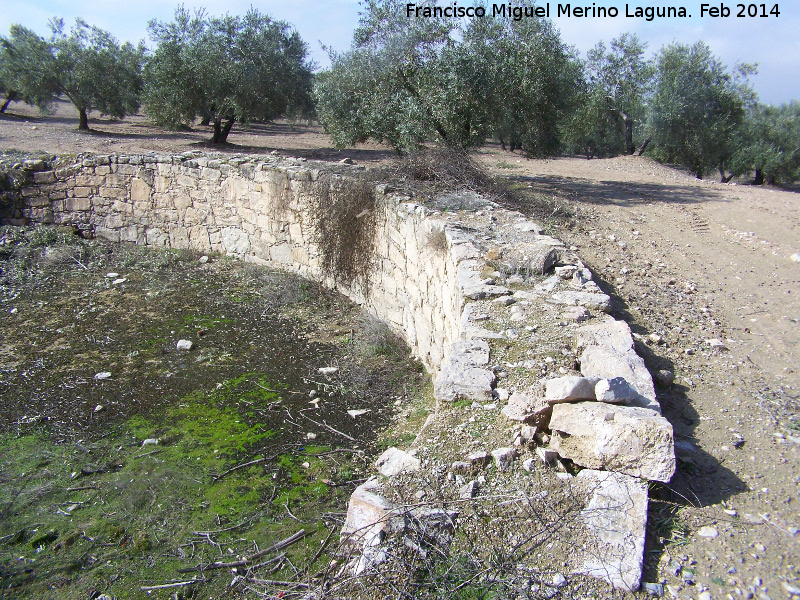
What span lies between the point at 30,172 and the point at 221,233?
3657 mm

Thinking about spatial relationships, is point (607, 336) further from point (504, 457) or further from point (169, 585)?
point (169, 585)

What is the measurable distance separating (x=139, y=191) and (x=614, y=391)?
8.88 metres

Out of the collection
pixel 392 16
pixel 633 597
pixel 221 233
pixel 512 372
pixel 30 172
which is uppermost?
pixel 392 16

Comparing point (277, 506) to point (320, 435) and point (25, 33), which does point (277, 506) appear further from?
point (25, 33)

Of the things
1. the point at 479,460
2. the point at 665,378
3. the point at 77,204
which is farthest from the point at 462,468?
the point at 77,204

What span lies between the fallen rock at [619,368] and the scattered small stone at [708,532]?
2.43 feet

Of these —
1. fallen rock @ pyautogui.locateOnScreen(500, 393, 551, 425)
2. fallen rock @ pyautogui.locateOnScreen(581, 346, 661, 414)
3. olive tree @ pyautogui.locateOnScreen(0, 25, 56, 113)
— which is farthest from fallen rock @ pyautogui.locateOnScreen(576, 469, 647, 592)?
olive tree @ pyautogui.locateOnScreen(0, 25, 56, 113)

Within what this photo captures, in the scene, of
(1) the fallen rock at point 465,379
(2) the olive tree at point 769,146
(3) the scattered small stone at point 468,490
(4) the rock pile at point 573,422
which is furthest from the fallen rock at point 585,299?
(2) the olive tree at point 769,146

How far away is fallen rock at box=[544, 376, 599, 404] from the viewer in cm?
309

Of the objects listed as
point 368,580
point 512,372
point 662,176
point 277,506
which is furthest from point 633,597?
point 662,176

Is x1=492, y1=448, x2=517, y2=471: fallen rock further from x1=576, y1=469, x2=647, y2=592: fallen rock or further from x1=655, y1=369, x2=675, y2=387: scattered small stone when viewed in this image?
x1=655, y1=369, x2=675, y2=387: scattered small stone

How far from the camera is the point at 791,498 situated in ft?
9.29

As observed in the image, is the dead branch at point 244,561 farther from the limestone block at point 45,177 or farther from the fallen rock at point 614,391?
the limestone block at point 45,177

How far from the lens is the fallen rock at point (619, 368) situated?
10.9 ft
